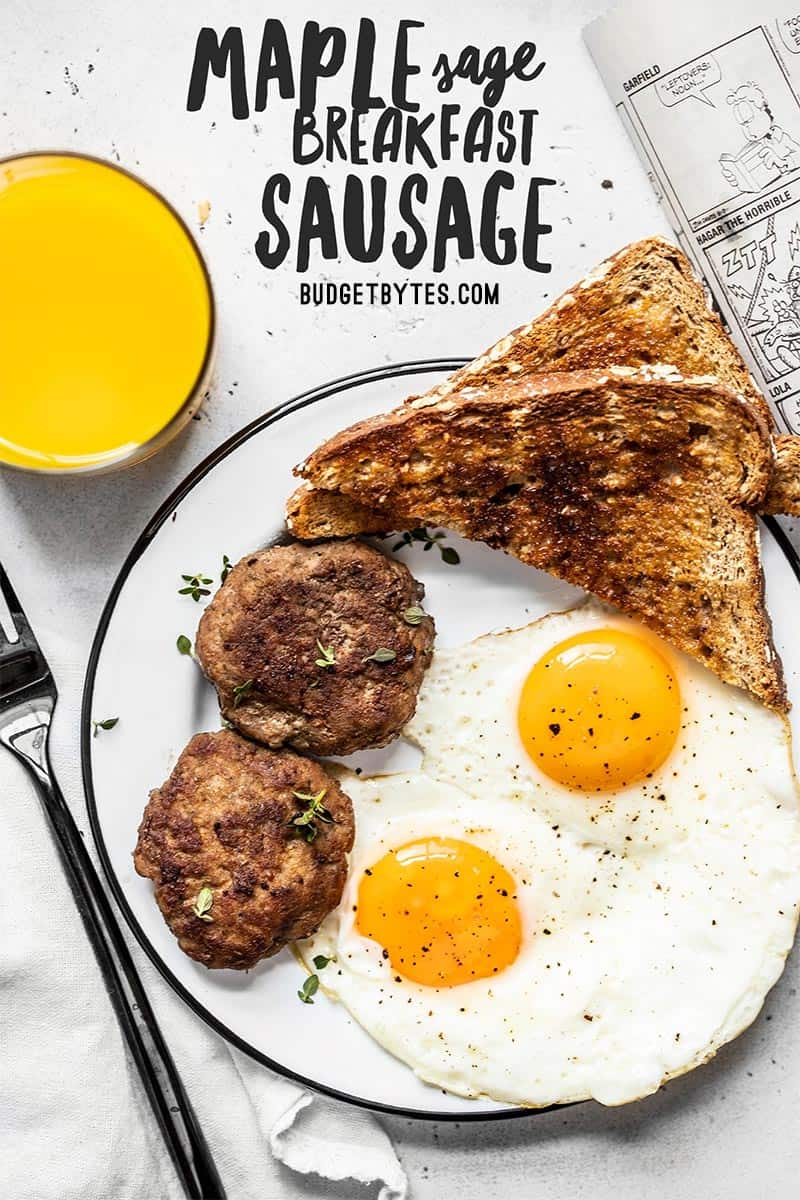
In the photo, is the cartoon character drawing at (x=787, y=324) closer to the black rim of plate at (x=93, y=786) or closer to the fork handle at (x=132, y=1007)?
the black rim of plate at (x=93, y=786)

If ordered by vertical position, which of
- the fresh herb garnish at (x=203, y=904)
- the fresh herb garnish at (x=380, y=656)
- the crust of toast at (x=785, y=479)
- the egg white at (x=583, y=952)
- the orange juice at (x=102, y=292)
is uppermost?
the orange juice at (x=102, y=292)

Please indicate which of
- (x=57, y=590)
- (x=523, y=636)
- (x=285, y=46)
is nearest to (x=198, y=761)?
(x=57, y=590)

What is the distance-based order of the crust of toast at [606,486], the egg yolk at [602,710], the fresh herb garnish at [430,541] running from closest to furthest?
the crust of toast at [606,486], the egg yolk at [602,710], the fresh herb garnish at [430,541]

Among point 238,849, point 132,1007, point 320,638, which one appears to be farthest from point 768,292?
point 132,1007

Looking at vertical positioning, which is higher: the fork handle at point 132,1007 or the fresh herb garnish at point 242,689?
the fresh herb garnish at point 242,689

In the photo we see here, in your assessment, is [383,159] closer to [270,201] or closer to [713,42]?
[270,201]

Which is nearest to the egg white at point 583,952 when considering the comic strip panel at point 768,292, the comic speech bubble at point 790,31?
the comic strip panel at point 768,292

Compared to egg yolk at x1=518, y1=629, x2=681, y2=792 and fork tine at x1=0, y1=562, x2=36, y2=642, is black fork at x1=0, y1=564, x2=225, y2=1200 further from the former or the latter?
egg yolk at x1=518, y1=629, x2=681, y2=792

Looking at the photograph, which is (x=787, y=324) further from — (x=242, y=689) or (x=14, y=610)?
(x=14, y=610)
